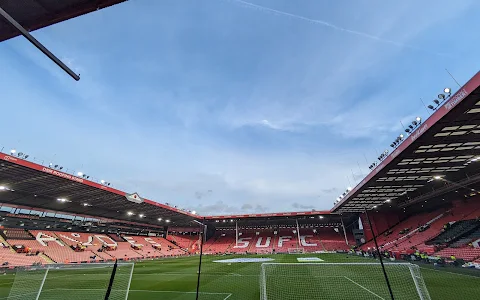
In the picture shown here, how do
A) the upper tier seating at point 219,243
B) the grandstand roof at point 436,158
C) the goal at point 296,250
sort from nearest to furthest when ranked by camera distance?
the grandstand roof at point 436,158
the goal at point 296,250
the upper tier seating at point 219,243

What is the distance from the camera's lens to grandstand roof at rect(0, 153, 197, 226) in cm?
2177

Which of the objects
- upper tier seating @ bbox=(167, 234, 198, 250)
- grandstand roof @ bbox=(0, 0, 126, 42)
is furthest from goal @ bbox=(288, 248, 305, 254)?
grandstand roof @ bbox=(0, 0, 126, 42)

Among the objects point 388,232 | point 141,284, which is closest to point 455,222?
point 388,232

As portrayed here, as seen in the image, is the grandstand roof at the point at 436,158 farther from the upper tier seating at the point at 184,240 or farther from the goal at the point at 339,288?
the upper tier seating at the point at 184,240

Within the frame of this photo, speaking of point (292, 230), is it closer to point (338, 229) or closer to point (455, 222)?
point (338, 229)

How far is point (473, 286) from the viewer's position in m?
10.8

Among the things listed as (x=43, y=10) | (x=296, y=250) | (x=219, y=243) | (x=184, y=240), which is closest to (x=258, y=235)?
(x=219, y=243)

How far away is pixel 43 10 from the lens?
154 inches

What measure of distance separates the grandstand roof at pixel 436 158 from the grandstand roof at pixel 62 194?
30.9m

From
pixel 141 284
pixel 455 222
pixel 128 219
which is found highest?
pixel 128 219

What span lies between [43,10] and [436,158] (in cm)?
2526

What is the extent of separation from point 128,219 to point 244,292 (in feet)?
150

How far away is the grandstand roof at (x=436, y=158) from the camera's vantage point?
11641 mm

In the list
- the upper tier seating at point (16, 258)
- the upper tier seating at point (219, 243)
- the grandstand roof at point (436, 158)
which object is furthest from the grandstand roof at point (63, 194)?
the grandstand roof at point (436, 158)
